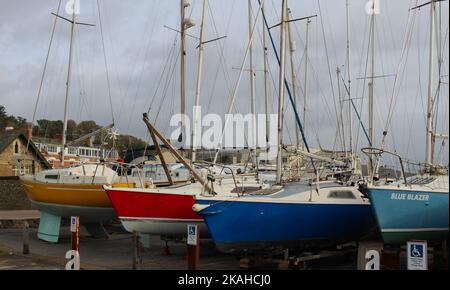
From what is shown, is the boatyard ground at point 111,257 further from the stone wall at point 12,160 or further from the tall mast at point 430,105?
the stone wall at point 12,160

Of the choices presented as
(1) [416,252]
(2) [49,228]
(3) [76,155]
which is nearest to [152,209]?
(2) [49,228]

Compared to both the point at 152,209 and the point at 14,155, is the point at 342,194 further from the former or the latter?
the point at 14,155

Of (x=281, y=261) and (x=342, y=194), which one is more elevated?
(x=342, y=194)

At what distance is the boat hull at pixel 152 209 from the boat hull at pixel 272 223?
2.45 metres

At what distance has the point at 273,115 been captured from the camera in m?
21.6

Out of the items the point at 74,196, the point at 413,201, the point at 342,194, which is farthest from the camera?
the point at 74,196

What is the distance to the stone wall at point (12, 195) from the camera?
121 ft

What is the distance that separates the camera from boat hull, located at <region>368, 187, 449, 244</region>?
22.0ft

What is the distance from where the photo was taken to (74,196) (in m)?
17.8

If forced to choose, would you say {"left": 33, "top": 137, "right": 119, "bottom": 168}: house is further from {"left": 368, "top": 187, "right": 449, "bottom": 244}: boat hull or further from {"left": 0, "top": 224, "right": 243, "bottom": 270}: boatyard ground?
{"left": 368, "top": 187, "right": 449, "bottom": 244}: boat hull

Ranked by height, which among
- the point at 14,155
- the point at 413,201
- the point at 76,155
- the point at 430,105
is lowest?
the point at 413,201

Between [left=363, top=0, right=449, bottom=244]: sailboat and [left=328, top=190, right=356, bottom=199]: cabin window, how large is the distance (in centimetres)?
130

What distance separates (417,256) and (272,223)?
16.7 feet
